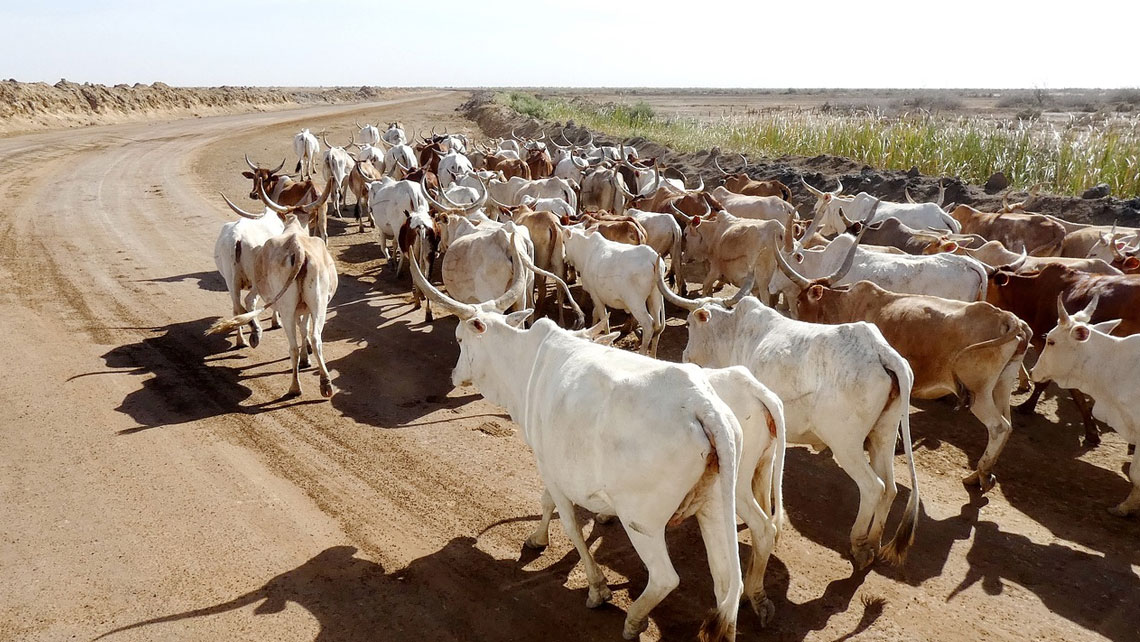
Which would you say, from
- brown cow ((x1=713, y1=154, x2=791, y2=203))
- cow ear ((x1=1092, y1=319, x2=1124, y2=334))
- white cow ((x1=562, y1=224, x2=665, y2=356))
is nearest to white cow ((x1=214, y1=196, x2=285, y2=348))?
white cow ((x1=562, y1=224, x2=665, y2=356))

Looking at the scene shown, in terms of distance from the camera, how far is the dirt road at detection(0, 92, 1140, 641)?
5.07m

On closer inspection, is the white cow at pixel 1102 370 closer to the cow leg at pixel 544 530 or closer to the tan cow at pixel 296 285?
the cow leg at pixel 544 530

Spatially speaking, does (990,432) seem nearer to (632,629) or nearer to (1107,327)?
(1107,327)

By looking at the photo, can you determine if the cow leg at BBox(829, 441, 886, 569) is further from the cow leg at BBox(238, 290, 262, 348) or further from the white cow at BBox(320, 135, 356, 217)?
the white cow at BBox(320, 135, 356, 217)

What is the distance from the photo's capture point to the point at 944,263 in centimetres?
868

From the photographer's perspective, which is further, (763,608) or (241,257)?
(241,257)

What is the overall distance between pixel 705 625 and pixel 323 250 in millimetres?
6642

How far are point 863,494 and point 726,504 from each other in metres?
1.95

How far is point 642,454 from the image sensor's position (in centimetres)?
429

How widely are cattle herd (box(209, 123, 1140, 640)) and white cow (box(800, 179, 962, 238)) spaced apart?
41mm

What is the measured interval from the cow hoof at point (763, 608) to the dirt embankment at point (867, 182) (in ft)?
41.0

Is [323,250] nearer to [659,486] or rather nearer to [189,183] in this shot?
[659,486]

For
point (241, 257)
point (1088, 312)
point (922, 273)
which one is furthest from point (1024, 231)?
point (241, 257)

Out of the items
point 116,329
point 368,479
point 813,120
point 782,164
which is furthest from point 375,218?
point 813,120
